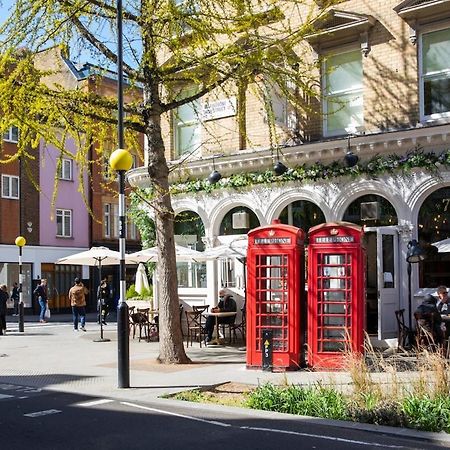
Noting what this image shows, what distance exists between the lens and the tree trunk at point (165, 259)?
14320mm

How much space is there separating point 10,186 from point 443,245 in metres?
28.6

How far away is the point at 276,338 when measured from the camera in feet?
43.9

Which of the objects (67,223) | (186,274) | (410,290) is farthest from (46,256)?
(410,290)

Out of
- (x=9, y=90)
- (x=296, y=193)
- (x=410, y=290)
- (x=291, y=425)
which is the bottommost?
(x=291, y=425)

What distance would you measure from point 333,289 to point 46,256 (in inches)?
1174

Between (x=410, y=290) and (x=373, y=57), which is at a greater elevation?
(x=373, y=57)

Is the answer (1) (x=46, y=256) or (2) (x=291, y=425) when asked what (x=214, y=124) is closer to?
(2) (x=291, y=425)

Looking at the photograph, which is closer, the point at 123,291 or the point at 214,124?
the point at 123,291

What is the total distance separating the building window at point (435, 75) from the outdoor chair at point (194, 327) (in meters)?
7.39

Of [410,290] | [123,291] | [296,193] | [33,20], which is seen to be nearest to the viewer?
[123,291]

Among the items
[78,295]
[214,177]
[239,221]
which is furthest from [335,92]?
[78,295]

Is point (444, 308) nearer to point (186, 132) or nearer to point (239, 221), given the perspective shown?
point (239, 221)

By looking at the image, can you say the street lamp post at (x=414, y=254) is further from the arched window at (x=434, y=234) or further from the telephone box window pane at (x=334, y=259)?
the telephone box window pane at (x=334, y=259)

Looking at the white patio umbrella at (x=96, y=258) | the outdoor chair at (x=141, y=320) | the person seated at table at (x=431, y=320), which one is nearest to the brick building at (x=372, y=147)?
the person seated at table at (x=431, y=320)
